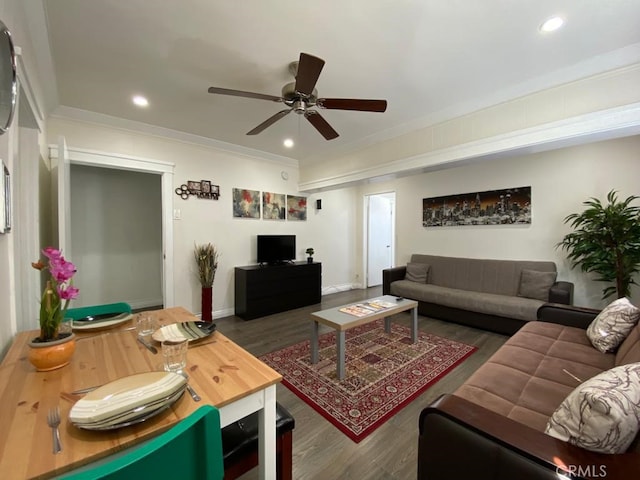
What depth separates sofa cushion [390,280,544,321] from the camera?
10.4 feet

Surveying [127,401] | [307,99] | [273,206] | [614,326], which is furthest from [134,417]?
[273,206]

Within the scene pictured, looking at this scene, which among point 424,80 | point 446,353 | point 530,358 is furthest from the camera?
point 446,353

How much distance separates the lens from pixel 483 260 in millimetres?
4113

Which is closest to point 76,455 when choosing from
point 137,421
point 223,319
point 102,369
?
point 137,421

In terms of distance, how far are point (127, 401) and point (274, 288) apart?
3.46m

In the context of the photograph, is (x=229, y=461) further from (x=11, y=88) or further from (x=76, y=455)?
(x=11, y=88)

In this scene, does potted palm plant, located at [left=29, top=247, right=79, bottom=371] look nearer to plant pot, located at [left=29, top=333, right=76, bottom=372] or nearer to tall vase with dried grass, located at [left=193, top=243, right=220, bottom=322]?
plant pot, located at [left=29, top=333, right=76, bottom=372]

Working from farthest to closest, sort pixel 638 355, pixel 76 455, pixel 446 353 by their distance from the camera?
pixel 446 353, pixel 638 355, pixel 76 455

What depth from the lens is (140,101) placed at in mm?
2824

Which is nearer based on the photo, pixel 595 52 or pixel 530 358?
pixel 530 358

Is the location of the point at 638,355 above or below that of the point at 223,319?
above

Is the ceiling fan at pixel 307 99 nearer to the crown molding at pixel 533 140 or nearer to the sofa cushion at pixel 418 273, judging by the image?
the crown molding at pixel 533 140

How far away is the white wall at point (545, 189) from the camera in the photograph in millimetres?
3237

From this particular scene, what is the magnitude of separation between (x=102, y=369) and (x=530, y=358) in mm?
2385
